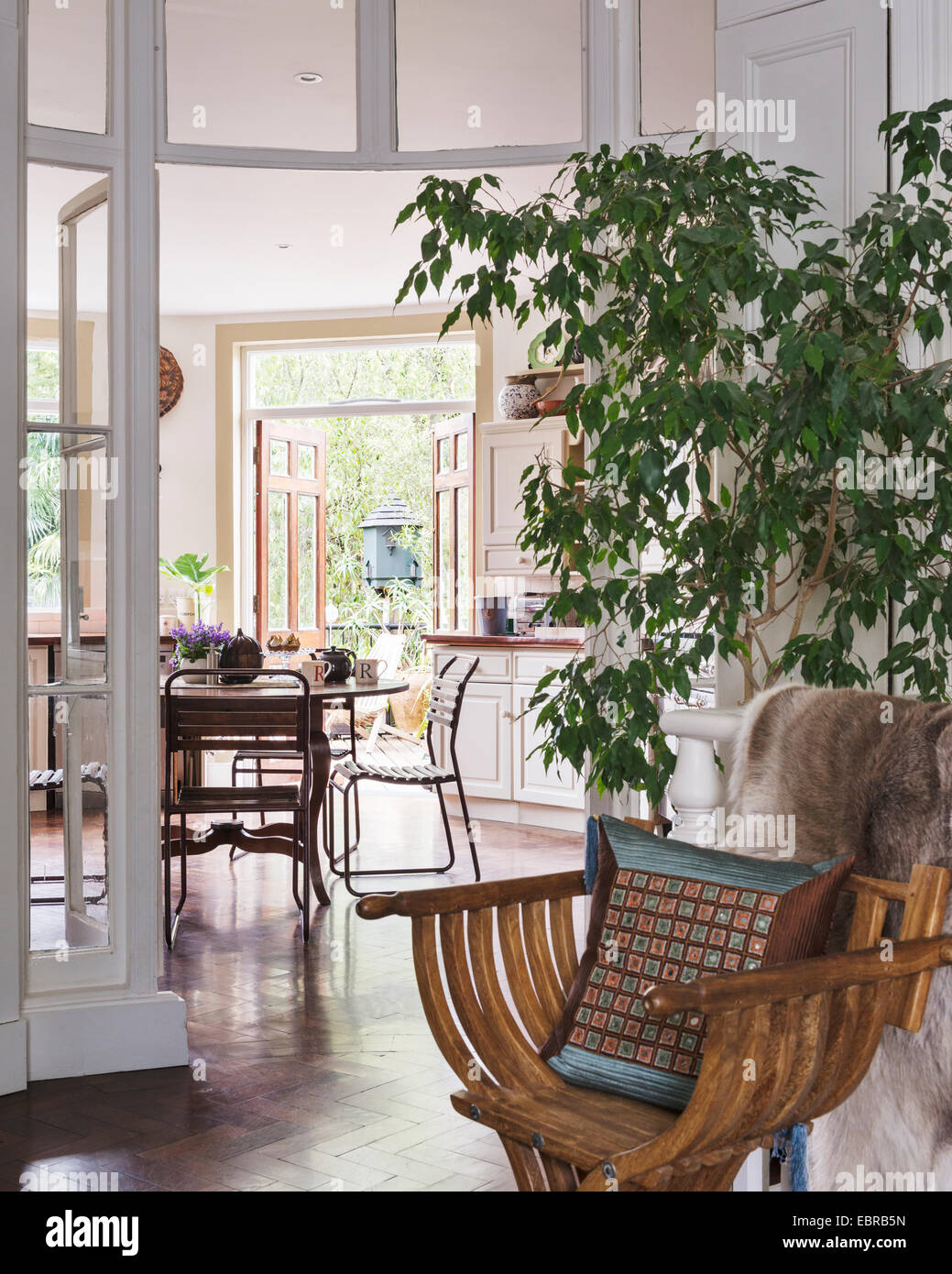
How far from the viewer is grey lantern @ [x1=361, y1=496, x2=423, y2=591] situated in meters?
10.4

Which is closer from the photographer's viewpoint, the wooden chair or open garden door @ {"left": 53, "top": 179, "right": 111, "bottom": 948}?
the wooden chair

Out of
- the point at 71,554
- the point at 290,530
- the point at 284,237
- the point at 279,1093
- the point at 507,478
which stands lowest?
the point at 279,1093

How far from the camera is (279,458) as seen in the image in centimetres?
902

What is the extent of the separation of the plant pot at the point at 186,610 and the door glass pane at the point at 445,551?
1.69 m

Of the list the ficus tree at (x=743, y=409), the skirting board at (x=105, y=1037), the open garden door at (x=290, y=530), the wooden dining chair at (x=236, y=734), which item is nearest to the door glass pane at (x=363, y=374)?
the open garden door at (x=290, y=530)

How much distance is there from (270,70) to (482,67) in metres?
0.61

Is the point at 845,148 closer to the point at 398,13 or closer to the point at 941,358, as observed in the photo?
the point at 941,358

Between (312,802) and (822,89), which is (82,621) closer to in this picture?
(312,802)

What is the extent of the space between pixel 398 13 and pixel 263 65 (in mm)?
422

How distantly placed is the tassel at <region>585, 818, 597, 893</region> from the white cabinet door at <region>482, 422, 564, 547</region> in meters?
5.12
